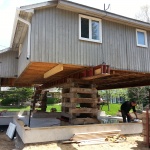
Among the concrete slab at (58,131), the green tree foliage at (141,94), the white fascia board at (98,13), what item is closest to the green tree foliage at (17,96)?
the green tree foliage at (141,94)

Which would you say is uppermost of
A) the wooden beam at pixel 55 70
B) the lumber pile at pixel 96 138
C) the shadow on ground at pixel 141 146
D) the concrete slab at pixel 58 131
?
the wooden beam at pixel 55 70

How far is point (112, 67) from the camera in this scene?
1098cm

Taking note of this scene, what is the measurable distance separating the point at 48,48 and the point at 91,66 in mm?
2388

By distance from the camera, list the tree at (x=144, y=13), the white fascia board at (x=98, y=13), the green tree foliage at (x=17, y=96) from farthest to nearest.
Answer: the green tree foliage at (x=17, y=96)
the tree at (x=144, y=13)
the white fascia board at (x=98, y=13)

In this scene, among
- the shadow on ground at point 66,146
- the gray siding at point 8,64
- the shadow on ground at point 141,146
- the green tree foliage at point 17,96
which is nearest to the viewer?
the shadow on ground at point 66,146

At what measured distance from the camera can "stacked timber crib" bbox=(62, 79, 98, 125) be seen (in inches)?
430

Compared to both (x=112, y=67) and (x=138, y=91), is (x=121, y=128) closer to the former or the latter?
(x=112, y=67)

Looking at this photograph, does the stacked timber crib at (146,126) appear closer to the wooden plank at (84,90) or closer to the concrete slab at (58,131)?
the concrete slab at (58,131)

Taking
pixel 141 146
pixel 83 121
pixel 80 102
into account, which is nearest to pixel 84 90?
pixel 80 102

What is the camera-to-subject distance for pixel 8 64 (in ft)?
50.5

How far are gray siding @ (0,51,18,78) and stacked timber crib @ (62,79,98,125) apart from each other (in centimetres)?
532

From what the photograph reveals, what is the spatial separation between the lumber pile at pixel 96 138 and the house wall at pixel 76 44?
11.2 ft

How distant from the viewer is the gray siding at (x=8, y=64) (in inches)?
599

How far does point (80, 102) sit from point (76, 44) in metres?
3.12
